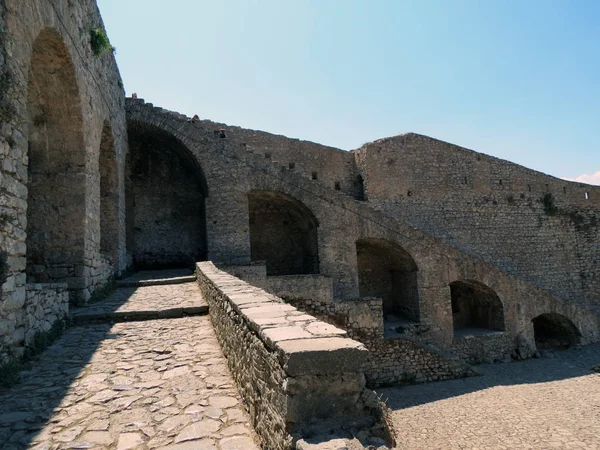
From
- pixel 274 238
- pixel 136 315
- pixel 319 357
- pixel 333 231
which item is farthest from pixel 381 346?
pixel 319 357

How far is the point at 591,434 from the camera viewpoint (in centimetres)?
810

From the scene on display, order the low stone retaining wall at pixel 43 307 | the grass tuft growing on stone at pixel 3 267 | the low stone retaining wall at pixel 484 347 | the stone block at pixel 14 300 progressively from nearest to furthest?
the grass tuft growing on stone at pixel 3 267 → the stone block at pixel 14 300 → the low stone retaining wall at pixel 43 307 → the low stone retaining wall at pixel 484 347

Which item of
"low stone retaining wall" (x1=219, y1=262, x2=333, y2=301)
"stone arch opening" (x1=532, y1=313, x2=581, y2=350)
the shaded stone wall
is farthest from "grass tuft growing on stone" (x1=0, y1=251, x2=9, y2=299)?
"stone arch opening" (x1=532, y1=313, x2=581, y2=350)

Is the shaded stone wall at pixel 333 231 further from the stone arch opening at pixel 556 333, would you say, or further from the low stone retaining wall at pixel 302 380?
the low stone retaining wall at pixel 302 380

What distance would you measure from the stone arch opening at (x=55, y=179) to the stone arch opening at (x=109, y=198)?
9.88 ft

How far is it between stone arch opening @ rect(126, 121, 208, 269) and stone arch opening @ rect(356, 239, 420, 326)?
6362 millimetres

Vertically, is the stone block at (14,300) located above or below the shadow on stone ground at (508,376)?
above

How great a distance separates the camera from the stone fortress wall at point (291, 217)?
6465 millimetres

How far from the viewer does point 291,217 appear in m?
15.7

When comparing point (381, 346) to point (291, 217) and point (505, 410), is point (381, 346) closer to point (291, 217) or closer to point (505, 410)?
point (505, 410)

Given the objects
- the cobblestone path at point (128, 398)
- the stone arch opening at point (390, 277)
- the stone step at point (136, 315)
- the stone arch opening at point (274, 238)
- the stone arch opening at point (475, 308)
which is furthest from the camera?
the stone arch opening at point (274, 238)

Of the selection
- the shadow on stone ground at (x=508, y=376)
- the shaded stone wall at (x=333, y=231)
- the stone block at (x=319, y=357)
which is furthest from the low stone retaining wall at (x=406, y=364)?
the stone block at (x=319, y=357)

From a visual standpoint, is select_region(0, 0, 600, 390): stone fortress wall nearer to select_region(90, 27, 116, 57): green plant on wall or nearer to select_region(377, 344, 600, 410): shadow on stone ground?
select_region(90, 27, 116, 57): green plant on wall

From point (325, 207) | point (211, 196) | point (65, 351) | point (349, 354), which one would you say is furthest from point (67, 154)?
point (325, 207)
